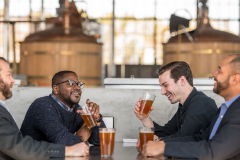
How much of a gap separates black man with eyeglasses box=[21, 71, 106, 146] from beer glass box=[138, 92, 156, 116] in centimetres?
31

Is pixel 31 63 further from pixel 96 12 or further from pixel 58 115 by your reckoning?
pixel 58 115

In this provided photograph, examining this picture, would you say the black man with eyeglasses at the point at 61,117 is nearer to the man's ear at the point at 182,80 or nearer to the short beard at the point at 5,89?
the short beard at the point at 5,89

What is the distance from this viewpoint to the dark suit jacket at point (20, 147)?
5.58ft

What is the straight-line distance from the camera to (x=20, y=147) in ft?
5.61

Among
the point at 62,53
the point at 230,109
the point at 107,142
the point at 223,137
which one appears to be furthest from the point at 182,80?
the point at 62,53

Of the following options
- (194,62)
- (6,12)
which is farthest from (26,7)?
(194,62)

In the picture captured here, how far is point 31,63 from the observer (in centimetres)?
872

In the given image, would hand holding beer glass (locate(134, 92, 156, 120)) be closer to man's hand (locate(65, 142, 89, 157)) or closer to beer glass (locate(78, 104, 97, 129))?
beer glass (locate(78, 104, 97, 129))

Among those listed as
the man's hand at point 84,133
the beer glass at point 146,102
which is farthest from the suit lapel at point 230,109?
the man's hand at point 84,133

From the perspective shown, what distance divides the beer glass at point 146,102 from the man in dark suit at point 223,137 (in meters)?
0.40

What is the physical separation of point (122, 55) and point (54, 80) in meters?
10.6

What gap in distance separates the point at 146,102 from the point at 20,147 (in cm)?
81

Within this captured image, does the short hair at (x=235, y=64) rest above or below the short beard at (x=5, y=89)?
above

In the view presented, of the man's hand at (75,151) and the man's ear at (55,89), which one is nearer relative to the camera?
the man's hand at (75,151)
